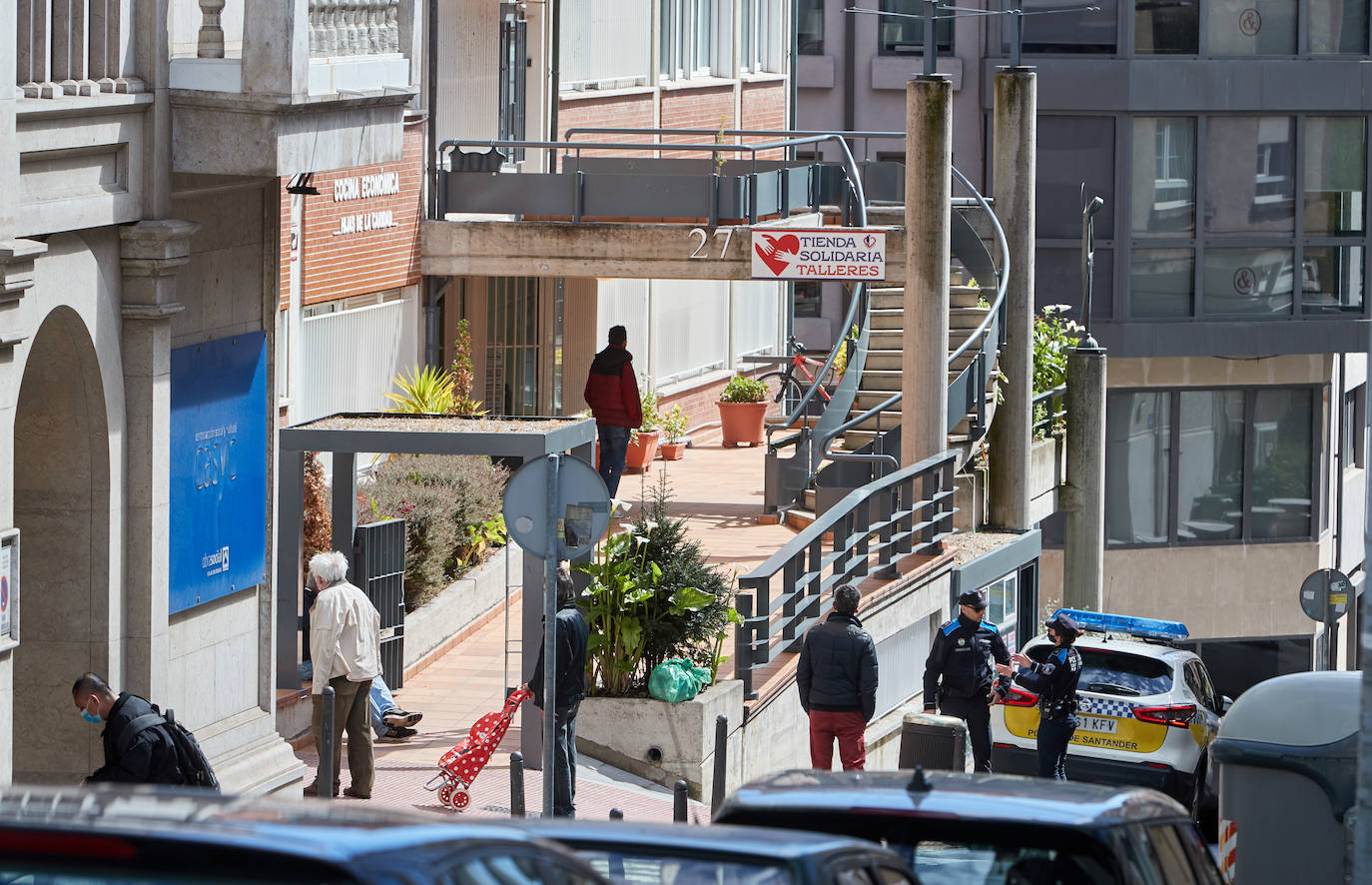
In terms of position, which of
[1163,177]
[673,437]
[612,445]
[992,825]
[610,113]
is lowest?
[673,437]

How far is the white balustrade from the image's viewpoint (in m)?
12.2

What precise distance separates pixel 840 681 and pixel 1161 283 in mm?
19496

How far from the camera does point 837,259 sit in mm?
20688

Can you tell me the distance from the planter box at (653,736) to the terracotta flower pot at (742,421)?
1679 cm

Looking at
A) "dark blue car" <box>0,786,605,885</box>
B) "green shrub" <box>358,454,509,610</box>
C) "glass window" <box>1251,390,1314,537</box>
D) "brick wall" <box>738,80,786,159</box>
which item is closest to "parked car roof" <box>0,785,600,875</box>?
"dark blue car" <box>0,786,605,885</box>

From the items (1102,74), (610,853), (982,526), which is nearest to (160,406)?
(610,853)

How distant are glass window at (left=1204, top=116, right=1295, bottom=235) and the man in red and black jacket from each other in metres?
12.8

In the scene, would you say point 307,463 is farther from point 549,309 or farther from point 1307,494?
point 1307,494

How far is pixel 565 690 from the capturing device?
42.1 feet

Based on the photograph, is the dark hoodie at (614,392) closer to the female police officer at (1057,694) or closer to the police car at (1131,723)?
the police car at (1131,723)

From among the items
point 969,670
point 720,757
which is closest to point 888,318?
point 969,670

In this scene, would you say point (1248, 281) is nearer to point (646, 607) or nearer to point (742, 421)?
point (742, 421)

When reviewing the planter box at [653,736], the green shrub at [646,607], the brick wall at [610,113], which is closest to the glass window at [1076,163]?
the brick wall at [610,113]

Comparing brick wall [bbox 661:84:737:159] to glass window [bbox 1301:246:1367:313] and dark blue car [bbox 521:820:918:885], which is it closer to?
glass window [bbox 1301:246:1367:313]
